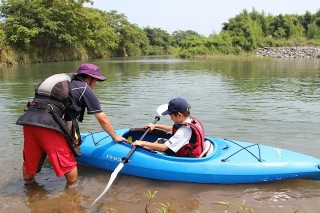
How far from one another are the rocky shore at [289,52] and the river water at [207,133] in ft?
80.8

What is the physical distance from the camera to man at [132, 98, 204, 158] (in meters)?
4.02

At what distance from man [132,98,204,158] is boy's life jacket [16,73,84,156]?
39.5 inches

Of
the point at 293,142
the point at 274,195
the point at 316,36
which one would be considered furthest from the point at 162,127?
the point at 316,36

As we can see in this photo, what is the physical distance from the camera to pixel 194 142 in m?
4.16

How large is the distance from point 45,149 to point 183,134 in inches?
61.4

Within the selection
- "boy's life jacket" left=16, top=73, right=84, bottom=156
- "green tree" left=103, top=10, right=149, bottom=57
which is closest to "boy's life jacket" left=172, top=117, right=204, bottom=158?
"boy's life jacket" left=16, top=73, right=84, bottom=156

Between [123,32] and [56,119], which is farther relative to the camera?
[123,32]

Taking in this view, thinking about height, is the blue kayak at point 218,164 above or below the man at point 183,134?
below

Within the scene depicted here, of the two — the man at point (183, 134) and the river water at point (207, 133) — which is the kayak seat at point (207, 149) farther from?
the river water at point (207, 133)

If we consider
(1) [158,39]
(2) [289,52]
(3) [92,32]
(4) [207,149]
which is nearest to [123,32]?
(3) [92,32]

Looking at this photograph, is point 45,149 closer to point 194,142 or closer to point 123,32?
point 194,142

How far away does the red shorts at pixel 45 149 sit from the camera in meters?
3.62

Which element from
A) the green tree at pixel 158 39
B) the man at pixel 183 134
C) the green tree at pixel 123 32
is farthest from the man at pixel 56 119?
the green tree at pixel 158 39

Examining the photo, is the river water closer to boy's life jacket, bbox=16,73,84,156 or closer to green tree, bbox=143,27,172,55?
boy's life jacket, bbox=16,73,84,156
